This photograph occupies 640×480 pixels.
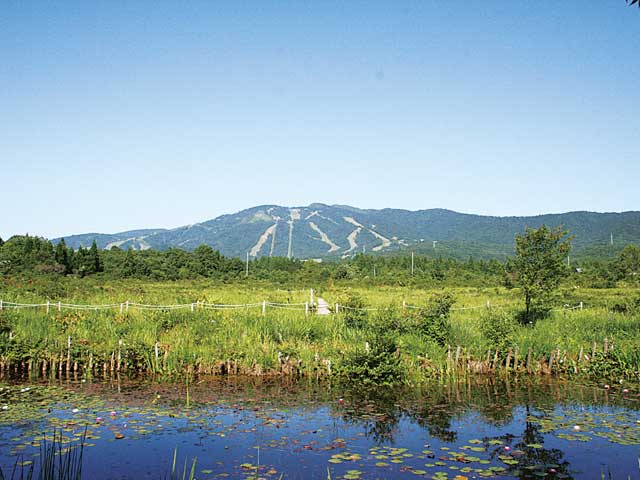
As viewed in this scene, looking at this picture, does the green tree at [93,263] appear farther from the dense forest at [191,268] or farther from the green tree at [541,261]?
the green tree at [541,261]

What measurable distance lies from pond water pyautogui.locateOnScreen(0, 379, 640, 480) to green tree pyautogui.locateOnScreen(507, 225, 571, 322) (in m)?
6.84

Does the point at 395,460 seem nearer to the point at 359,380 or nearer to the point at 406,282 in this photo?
the point at 359,380

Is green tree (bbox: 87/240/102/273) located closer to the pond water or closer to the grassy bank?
the grassy bank

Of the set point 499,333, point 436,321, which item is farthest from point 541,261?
point 436,321

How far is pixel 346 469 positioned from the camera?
27.6 feet

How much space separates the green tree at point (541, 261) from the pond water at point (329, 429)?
6.84 metres

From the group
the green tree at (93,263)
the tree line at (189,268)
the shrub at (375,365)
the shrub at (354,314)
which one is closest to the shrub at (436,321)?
the shrub at (354,314)

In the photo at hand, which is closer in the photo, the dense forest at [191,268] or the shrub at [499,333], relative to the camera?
the shrub at [499,333]

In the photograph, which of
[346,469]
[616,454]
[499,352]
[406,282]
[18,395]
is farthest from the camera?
[406,282]

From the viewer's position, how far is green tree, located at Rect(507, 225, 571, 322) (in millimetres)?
20672

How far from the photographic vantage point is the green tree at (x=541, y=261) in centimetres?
2067

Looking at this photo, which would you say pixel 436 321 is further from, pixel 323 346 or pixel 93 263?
pixel 93 263

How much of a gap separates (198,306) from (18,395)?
9744 millimetres

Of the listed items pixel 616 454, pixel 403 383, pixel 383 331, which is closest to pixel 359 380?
pixel 403 383
